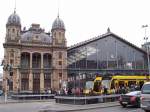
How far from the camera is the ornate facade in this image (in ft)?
259

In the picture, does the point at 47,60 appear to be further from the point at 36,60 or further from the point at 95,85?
the point at 95,85

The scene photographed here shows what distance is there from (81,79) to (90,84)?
2466 millimetres

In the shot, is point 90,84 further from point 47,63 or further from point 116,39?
point 116,39

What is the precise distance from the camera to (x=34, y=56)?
8312 centimetres

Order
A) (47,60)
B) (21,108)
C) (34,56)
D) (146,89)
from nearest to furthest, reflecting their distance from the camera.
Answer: (146,89)
(21,108)
(34,56)
(47,60)

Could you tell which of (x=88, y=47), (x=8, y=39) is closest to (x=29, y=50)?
(x=8, y=39)

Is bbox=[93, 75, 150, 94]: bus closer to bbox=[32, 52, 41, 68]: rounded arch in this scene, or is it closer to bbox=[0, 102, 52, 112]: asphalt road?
bbox=[0, 102, 52, 112]: asphalt road

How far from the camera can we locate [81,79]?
42719 millimetres

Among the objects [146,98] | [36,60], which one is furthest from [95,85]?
[36,60]

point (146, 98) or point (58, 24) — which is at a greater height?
point (58, 24)

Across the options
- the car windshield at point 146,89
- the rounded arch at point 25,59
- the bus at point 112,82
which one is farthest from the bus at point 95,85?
the rounded arch at point 25,59

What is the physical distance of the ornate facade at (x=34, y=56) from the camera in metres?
78.9

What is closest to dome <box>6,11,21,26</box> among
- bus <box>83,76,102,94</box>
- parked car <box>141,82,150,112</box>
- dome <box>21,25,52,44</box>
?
dome <box>21,25,52,44</box>

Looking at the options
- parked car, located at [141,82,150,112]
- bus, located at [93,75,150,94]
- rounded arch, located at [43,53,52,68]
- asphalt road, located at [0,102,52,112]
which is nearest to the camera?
parked car, located at [141,82,150,112]
